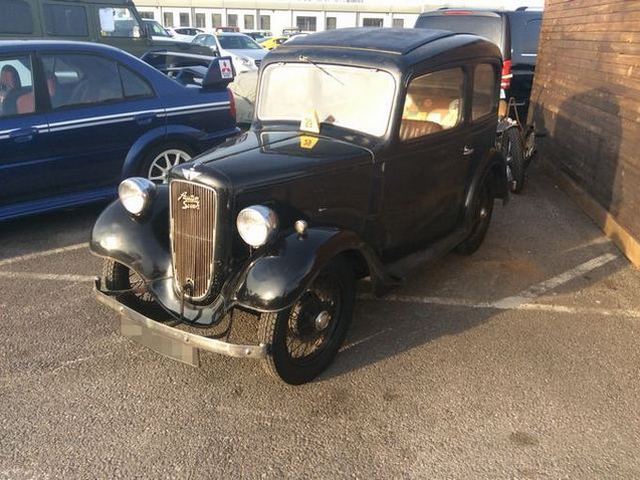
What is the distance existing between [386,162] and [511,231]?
2657 mm

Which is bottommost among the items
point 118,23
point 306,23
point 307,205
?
point 307,205

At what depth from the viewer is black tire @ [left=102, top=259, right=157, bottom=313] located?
11.5 feet

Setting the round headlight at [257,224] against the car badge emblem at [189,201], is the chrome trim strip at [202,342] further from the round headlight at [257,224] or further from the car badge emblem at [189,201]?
the car badge emblem at [189,201]

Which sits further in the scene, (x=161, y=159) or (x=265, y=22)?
(x=265, y=22)

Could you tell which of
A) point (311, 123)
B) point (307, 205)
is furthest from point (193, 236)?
point (311, 123)

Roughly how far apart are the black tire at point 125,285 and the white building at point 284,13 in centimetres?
5512

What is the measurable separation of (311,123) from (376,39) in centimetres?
81

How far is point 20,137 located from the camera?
5000mm

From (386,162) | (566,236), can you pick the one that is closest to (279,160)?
(386,162)

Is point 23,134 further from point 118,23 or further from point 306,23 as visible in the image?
point 306,23

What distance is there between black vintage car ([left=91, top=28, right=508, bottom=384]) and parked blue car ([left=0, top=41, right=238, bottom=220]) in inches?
71.8

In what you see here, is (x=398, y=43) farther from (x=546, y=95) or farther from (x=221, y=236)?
(x=546, y=95)

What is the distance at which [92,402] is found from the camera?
10.2 feet

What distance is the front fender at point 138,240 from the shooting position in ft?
11.0
